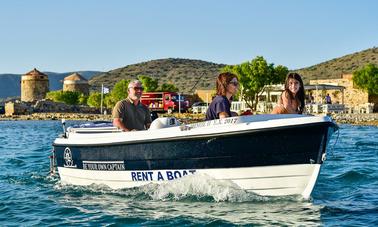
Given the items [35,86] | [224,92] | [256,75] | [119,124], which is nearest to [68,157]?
[119,124]

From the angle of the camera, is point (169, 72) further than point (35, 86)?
Yes

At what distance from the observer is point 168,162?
9.30 m

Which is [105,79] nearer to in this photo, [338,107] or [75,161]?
[338,107]

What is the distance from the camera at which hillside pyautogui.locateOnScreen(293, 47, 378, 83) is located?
96375 mm

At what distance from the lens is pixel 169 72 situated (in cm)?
14238

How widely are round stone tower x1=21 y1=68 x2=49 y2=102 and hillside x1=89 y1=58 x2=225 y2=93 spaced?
25.0 meters

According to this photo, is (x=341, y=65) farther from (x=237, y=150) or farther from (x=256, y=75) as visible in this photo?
(x=237, y=150)

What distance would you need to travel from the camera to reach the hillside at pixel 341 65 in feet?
316

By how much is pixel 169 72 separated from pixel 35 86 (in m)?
43.1

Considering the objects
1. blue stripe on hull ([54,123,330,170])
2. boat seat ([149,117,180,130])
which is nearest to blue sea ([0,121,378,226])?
blue stripe on hull ([54,123,330,170])

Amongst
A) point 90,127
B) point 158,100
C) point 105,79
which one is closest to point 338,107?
point 158,100

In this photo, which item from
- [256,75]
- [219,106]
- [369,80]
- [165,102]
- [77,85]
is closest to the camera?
[219,106]

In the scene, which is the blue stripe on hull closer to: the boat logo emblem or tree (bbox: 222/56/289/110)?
the boat logo emblem

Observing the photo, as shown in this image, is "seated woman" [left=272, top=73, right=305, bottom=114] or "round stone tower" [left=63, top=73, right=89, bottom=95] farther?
"round stone tower" [left=63, top=73, right=89, bottom=95]
